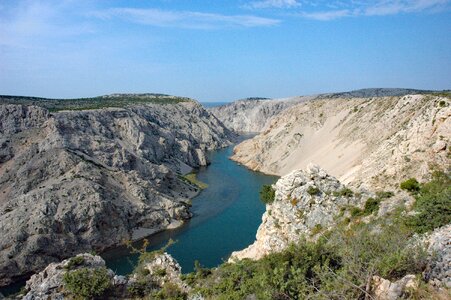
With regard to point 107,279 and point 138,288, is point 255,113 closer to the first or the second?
point 138,288

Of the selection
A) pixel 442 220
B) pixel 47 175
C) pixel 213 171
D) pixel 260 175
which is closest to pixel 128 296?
pixel 442 220

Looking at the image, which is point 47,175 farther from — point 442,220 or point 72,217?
point 442,220

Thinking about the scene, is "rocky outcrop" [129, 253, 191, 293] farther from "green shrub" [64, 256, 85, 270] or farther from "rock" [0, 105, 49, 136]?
"rock" [0, 105, 49, 136]

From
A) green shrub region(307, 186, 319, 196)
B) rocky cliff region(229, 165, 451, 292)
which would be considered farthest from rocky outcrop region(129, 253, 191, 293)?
green shrub region(307, 186, 319, 196)

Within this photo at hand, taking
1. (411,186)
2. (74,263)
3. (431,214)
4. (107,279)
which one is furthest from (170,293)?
(411,186)

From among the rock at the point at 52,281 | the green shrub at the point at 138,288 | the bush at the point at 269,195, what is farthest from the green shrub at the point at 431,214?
the rock at the point at 52,281

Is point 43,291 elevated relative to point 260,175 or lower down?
elevated

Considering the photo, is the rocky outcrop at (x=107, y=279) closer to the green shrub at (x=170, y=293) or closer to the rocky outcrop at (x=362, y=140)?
the green shrub at (x=170, y=293)
